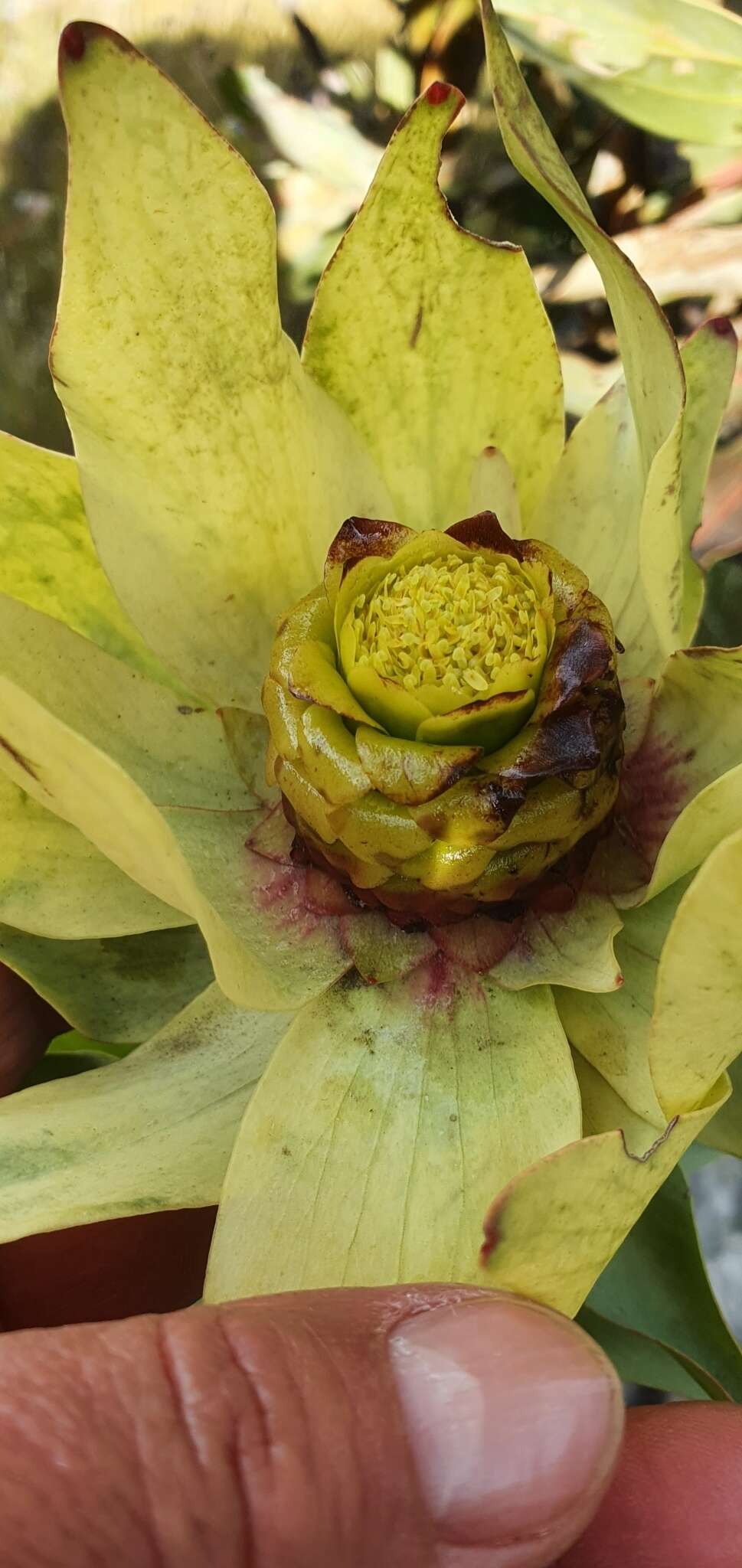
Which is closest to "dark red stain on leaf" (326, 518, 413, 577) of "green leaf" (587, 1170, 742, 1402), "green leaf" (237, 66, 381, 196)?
"green leaf" (587, 1170, 742, 1402)

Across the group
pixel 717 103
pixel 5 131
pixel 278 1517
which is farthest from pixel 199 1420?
pixel 5 131

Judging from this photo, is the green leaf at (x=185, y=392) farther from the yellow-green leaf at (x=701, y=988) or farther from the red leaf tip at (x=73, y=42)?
the yellow-green leaf at (x=701, y=988)

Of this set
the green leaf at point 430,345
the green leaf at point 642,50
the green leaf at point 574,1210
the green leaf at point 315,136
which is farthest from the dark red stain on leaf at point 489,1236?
the green leaf at point 315,136

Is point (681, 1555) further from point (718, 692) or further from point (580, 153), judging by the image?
point (580, 153)

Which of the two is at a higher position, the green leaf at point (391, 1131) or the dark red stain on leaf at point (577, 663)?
the dark red stain on leaf at point (577, 663)

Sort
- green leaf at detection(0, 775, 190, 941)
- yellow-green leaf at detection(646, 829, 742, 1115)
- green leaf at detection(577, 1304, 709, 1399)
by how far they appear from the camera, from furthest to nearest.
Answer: green leaf at detection(577, 1304, 709, 1399) → green leaf at detection(0, 775, 190, 941) → yellow-green leaf at detection(646, 829, 742, 1115)

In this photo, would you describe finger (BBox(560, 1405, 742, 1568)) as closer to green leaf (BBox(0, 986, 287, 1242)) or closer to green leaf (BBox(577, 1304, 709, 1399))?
green leaf (BBox(577, 1304, 709, 1399))
